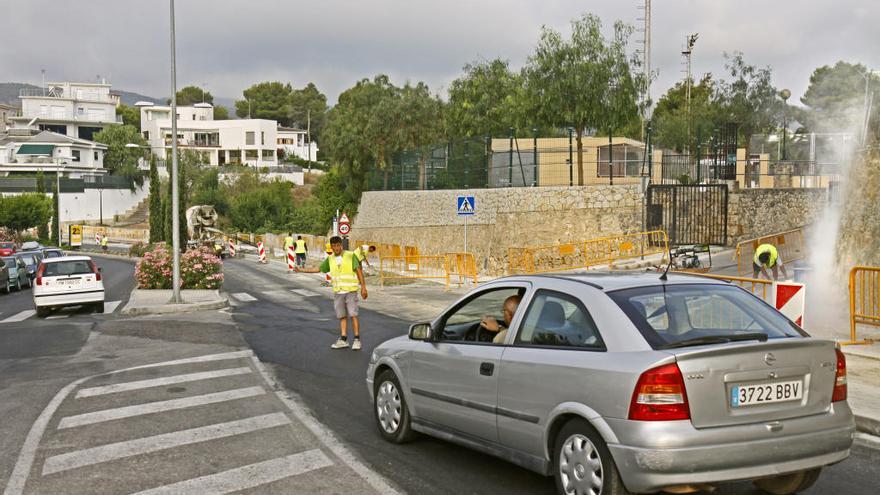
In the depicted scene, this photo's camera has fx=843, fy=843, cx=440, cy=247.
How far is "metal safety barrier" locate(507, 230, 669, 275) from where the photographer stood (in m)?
30.4

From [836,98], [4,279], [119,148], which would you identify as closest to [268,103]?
[119,148]

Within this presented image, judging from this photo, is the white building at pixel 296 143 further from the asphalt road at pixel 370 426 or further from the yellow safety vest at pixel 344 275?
the yellow safety vest at pixel 344 275

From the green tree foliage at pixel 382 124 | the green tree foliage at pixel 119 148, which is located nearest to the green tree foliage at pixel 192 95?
the green tree foliage at pixel 119 148

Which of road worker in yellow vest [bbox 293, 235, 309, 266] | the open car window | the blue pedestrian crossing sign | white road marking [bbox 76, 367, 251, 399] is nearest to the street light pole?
the blue pedestrian crossing sign

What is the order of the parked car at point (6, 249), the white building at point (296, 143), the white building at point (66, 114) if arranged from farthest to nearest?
the white building at point (296, 143), the white building at point (66, 114), the parked car at point (6, 249)

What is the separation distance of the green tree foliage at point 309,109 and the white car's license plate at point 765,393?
158 meters

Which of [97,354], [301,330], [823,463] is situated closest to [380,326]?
[301,330]

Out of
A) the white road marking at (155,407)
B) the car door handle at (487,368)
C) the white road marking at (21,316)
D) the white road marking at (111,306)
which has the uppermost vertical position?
the car door handle at (487,368)

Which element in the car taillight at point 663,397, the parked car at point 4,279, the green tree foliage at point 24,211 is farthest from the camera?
the green tree foliage at point 24,211

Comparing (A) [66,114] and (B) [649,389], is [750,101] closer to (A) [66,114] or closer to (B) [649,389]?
(B) [649,389]

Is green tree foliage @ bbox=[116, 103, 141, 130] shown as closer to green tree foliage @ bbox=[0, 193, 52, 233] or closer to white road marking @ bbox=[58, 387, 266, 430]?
green tree foliage @ bbox=[0, 193, 52, 233]

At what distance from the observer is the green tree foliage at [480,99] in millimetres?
51719

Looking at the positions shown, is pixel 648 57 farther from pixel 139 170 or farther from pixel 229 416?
pixel 139 170

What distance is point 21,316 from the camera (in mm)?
23062
